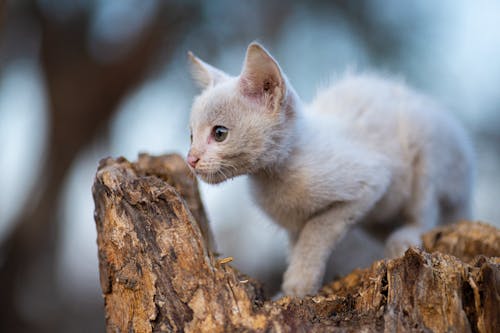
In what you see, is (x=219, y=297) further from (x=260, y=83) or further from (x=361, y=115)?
(x=361, y=115)

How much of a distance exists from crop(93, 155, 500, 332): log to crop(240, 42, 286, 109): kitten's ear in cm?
70

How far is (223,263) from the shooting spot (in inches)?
88.5

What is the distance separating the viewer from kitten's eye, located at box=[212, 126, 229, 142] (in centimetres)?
270

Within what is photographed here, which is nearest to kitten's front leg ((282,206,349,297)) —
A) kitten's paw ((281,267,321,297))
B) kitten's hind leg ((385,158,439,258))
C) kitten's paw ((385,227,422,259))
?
kitten's paw ((281,267,321,297))

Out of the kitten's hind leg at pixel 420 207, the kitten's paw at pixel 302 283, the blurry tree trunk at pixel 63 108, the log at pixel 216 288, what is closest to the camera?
the log at pixel 216 288

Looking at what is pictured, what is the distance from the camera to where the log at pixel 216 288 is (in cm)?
195

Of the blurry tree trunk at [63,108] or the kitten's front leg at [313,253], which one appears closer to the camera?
the kitten's front leg at [313,253]

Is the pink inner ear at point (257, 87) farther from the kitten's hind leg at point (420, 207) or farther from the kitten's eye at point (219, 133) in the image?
the kitten's hind leg at point (420, 207)

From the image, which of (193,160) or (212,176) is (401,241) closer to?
(212,176)

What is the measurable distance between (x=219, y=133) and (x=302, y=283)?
88 centimetres

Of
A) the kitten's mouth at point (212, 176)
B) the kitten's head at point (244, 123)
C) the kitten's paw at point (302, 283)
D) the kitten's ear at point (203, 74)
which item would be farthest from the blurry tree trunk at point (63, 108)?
the kitten's paw at point (302, 283)

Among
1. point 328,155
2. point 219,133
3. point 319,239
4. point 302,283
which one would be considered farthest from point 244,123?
point 302,283

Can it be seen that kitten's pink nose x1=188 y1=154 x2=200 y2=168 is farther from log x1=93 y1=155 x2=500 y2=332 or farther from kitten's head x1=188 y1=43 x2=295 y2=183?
log x1=93 y1=155 x2=500 y2=332

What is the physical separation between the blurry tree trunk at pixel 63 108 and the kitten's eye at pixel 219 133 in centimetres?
393
